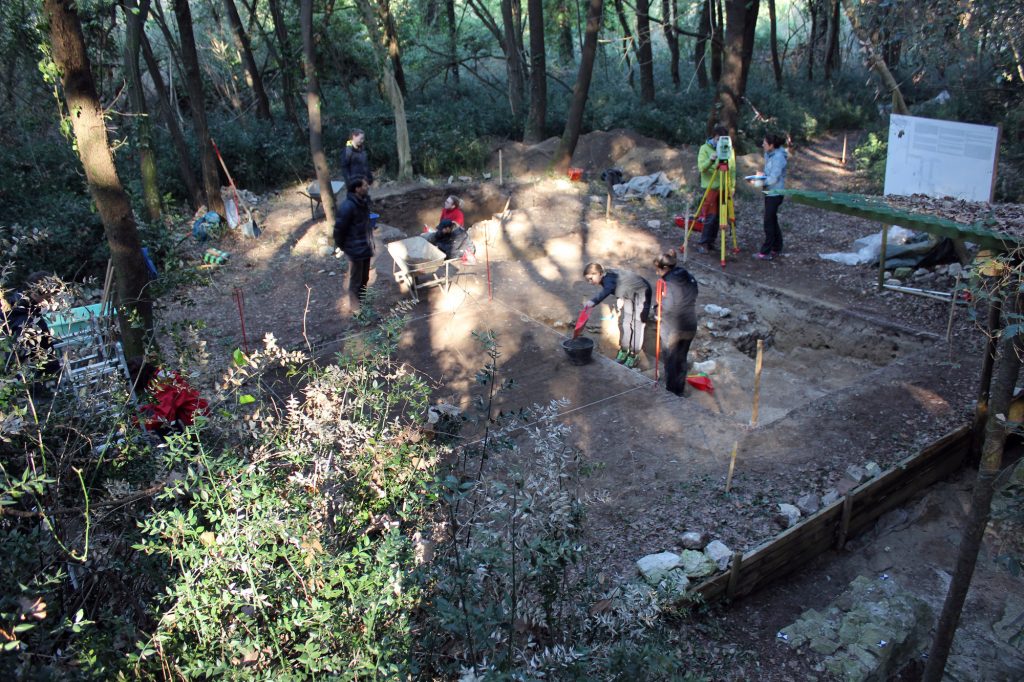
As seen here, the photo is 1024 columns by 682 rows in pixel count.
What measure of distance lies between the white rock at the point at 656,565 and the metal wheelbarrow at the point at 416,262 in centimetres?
554

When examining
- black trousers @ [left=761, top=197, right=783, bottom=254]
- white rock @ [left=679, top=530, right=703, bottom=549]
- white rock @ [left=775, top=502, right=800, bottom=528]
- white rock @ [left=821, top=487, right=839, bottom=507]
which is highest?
black trousers @ [left=761, top=197, right=783, bottom=254]

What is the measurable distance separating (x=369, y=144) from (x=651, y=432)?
12.2 m

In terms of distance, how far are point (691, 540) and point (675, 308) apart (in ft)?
8.48

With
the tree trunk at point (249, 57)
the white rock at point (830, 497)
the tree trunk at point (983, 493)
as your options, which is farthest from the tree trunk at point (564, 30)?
the tree trunk at point (983, 493)

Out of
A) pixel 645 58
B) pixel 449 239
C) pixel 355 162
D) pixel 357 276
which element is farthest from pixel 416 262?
pixel 645 58

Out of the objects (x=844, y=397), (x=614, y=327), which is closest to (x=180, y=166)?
(x=614, y=327)

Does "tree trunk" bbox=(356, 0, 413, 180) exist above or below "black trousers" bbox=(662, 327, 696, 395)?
above

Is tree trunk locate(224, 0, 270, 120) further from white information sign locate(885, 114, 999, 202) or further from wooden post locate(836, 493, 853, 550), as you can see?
wooden post locate(836, 493, 853, 550)

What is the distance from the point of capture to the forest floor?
228 inches

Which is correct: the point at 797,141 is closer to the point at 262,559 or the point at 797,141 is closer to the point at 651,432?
the point at 651,432

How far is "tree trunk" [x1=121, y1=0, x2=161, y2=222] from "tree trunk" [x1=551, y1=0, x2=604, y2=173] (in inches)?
317

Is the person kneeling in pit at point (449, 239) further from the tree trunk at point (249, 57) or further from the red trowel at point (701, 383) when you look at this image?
the tree trunk at point (249, 57)

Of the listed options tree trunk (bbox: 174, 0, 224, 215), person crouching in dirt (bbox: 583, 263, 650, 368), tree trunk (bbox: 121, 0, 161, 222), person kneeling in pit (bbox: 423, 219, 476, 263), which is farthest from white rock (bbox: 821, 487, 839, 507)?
tree trunk (bbox: 174, 0, 224, 215)

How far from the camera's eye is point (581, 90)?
15859mm
